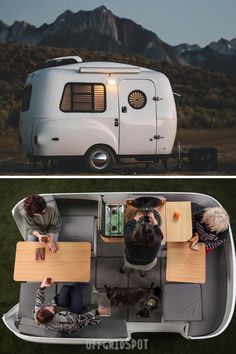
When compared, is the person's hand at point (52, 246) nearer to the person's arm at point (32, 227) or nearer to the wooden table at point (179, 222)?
the person's arm at point (32, 227)

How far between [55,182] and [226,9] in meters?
2.73

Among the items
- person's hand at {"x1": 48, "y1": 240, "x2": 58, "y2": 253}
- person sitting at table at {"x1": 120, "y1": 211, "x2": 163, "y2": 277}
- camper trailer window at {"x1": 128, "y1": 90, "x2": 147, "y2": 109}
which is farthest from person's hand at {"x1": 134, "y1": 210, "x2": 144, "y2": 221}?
camper trailer window at {"x1": 128, "y1": 90, "x2": 147, "y2": 109}

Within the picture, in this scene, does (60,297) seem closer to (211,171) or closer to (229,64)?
(211,171)

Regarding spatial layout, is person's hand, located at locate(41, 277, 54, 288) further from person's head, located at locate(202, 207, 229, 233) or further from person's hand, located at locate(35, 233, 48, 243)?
person's head, located at locate(202, 207, 229, 233)

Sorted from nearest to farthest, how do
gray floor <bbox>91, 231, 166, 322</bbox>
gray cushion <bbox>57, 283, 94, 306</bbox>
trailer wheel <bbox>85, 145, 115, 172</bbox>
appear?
gray cushion <bbox>57, 283, 94, 306</bbox>
gray floor <bbox>91, 231, 166, 322</bbox>
trailer wheel <bbox>85, 145, 115, 172</bbox>

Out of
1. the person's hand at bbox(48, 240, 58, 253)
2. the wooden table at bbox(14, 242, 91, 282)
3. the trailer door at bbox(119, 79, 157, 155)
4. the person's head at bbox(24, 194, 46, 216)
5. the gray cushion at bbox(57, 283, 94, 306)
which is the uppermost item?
the trailer door at bbox(119, 79, 157, 155)

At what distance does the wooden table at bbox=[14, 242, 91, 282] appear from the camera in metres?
3.63

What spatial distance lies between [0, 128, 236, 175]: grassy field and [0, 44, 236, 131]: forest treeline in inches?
3.5

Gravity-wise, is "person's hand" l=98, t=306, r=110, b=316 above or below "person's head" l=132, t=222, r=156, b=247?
below

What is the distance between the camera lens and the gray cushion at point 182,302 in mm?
3654

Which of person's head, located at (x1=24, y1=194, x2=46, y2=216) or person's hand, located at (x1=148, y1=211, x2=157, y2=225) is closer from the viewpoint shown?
person's head, located at (x1=24, y1=194, x2=46, y2=216)

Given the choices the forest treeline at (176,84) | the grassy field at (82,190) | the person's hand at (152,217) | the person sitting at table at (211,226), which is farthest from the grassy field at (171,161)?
the person's hand at (152,217)

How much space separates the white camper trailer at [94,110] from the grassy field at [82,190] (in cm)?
47

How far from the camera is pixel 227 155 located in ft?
15.1
